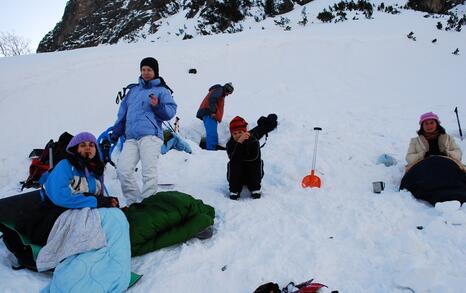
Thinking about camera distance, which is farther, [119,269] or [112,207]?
[112,207]

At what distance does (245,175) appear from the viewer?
459 centimetres

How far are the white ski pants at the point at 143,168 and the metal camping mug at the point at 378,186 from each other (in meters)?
2.50

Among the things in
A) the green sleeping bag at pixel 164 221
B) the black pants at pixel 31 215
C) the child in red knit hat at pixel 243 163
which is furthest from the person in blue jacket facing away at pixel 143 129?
the black pants at pixel 31 215

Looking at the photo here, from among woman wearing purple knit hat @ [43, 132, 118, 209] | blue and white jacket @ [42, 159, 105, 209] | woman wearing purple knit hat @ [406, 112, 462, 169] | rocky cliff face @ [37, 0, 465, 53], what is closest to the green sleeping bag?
woman wearing purple knit hat @ [43, 132, 118, 209]

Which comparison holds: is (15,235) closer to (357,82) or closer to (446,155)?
(446,155)

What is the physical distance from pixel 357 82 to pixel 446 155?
15.6ft

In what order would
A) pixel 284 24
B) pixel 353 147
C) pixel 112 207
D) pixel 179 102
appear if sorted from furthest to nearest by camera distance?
1. pixel 284 24
2. pixel 179 102
3. pixel 353 147
4. pixel 112 207

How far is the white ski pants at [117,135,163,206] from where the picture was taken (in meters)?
4.13

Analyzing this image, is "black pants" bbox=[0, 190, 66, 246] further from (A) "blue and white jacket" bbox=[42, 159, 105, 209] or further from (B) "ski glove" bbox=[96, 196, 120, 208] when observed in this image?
(B) "ski glove" bbox=[96, 196, 120, 208]

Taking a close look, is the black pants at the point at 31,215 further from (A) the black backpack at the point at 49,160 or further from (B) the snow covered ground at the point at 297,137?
(A) the black backpack at the point at 49,160

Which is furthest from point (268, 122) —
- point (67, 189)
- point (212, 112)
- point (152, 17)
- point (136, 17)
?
point (136, 17)

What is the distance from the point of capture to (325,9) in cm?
1545

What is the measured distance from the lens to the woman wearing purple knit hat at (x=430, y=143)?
15.4ft

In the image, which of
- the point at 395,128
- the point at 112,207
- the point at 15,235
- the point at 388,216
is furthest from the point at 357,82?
the point at 15,235
